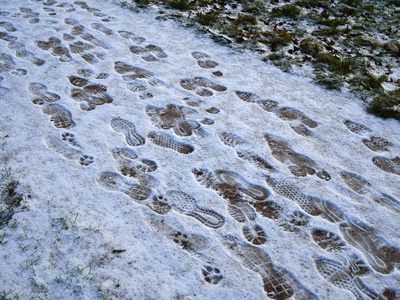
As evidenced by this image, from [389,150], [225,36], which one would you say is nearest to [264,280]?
[389,150]

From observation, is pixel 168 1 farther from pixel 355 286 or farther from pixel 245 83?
pixel 355 286

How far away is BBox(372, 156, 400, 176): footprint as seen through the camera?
392 cm

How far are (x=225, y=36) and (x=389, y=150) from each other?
3236mm

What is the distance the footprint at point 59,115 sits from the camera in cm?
407

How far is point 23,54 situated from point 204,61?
260 cm

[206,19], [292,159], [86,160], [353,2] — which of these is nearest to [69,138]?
[86,160]

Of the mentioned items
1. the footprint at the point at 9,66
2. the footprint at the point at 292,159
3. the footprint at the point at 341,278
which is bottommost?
the footprint at the point at 9,66

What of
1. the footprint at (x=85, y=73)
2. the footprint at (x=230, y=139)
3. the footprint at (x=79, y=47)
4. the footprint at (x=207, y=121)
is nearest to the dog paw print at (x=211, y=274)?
the footprint at (x=230, y=139)

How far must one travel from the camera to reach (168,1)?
7.09 metres

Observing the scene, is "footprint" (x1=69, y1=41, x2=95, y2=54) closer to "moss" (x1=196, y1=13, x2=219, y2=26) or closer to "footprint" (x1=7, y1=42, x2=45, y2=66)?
"footprint" (x1=7, y1=42, x2=45, y2=66)

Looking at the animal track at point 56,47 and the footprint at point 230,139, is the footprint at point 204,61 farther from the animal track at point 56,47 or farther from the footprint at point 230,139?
the animal track at point 56,47

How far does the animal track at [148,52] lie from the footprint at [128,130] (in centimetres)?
159

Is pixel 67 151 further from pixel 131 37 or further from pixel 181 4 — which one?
pixel 181 4

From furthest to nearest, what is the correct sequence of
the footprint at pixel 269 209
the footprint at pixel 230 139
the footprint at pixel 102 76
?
the footprint at pixel 102 76, the footprint at pixel 230 139, the footprint at pixel 269 209
